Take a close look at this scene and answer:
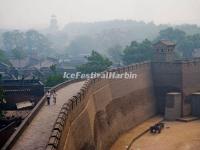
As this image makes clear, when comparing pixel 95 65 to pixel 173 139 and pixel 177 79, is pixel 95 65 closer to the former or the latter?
pixel 177 79

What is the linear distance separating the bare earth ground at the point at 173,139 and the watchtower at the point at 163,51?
771cm

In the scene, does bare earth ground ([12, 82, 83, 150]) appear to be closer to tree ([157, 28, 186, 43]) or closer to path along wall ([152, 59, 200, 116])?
path along wall ([152, 59, 200, 116])

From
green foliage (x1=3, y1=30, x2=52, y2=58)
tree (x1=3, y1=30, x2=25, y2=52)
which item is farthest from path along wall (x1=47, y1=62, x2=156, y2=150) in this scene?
→ tree (x1=3, y1=30, x2=25, y2=52)

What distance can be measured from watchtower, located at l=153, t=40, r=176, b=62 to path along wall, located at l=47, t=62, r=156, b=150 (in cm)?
161

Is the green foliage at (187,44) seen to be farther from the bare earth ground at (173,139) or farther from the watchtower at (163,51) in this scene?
the bare earth ground at (173,139)

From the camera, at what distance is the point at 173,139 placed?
89.5 feet

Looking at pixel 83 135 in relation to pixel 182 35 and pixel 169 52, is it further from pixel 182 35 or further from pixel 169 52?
pixel 182 35

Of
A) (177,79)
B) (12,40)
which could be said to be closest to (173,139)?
(177,79)

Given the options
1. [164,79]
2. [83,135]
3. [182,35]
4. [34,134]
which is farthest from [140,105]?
[182,35]

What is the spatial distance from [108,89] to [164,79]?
9055 mm

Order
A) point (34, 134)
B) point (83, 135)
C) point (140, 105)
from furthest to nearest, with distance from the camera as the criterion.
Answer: point (140, 105), point (83, 135), point (34, 134)

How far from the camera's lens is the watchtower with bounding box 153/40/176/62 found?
119 ft

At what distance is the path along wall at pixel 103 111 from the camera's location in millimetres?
14961

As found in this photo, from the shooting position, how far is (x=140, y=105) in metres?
32.9
